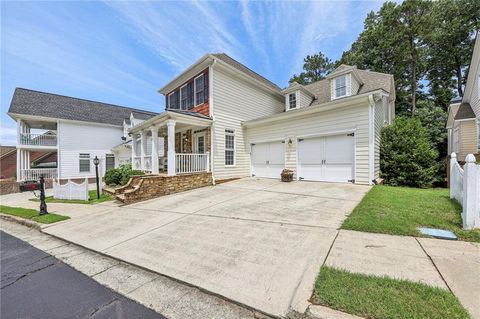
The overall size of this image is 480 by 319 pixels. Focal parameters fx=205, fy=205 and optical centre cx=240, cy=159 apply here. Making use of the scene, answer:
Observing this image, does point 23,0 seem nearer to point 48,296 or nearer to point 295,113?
point 48,296

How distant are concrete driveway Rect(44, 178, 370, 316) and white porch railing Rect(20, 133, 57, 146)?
16602 mm

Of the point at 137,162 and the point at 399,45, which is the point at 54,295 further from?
the point at 399,45

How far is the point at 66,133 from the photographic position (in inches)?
731

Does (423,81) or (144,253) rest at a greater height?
(423,81)

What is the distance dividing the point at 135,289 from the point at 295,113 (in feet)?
32.6

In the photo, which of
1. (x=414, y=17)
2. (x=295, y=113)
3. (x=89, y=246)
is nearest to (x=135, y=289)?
(x=89, y=246)

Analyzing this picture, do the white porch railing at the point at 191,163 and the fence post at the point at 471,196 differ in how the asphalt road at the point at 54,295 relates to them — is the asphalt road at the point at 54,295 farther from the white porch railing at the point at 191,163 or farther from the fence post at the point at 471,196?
the white porch railing at the point at 191,163

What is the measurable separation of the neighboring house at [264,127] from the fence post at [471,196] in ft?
16.2

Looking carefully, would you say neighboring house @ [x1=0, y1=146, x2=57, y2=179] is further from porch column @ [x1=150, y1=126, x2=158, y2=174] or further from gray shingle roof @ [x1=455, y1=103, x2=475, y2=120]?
gray shingle roof @ [x1=455, y1=103, x2=475, y2=120]

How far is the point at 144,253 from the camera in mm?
3893

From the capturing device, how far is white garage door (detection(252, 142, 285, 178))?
11.9 metres

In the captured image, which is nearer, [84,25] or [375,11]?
[84,25]

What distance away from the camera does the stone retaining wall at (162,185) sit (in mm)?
8477

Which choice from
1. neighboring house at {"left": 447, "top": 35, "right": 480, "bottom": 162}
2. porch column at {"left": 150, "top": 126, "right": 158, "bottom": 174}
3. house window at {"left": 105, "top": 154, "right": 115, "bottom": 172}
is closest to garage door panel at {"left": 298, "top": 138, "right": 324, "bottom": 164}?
porch column at {"left": 150, "top": 126, "right": 158, "bottom": 174}
